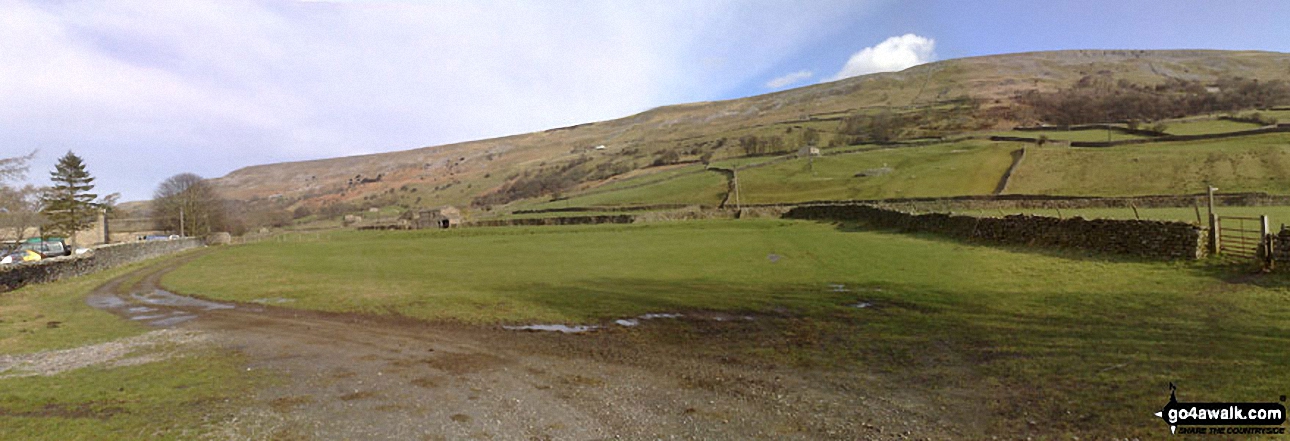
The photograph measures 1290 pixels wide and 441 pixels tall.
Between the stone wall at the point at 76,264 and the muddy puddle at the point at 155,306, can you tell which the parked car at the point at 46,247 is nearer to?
the stone wall at the point at 76,264

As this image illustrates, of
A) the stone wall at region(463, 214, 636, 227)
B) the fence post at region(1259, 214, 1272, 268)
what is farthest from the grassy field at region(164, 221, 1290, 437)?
the stone wall at region(463, 214, 636, 227)

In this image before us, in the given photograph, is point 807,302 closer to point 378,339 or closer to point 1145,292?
point 1145,292

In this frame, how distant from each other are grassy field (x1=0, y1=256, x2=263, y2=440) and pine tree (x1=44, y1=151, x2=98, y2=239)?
270 feet

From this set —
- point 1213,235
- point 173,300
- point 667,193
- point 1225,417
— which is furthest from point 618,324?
point 667,193

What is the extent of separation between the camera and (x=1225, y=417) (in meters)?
7.41

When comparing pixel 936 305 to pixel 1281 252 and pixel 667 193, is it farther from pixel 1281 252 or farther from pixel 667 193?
pixel 667 193

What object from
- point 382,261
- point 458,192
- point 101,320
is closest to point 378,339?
point 101,320

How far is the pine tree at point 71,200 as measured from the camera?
76.6 metres

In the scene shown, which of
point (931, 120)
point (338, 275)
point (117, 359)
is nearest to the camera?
point (117, 359)

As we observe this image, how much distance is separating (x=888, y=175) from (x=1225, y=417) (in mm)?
82487

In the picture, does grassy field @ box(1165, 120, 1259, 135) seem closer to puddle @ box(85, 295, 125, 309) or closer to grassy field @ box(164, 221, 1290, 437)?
grassy field @ box(164, 221, 1290, 437)

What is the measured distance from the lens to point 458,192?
179 m

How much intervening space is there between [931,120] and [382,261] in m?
136

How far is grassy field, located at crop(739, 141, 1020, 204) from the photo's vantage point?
73.6 metres
